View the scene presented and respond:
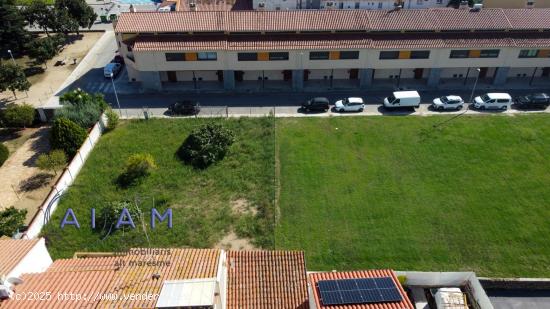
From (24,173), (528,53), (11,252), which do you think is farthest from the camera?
(528,53)

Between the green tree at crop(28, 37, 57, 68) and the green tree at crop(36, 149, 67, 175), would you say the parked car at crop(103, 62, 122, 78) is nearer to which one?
the green tree at crop(28, 37, 57, 68)

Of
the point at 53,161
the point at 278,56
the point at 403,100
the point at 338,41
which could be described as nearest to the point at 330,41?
the point at 338,41

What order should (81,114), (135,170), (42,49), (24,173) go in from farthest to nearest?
(42,49)
(81,114)
(24,173)
(135,170)

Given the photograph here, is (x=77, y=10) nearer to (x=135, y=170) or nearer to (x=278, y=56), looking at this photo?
(x=278, y=56)

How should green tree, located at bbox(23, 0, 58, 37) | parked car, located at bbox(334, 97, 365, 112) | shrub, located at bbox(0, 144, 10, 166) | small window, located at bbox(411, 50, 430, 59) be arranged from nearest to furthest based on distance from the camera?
shrub, located at bbox(0, 144, 10, 166), parked car, located at bbox(334, 97, 365, 112), small window, located at bbox(411, 50, 430, 59), green tree, located at bbox(23, 0, 58, 37)

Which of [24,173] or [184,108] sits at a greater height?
[184,108]

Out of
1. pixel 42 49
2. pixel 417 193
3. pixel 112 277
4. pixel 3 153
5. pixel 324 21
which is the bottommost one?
pixel 417 193

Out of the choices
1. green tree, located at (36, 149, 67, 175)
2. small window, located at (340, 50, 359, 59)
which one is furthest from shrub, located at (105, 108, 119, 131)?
small window, located at (340, 50, 359, 59)

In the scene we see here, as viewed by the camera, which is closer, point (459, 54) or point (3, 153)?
Result: point (3, 153)
